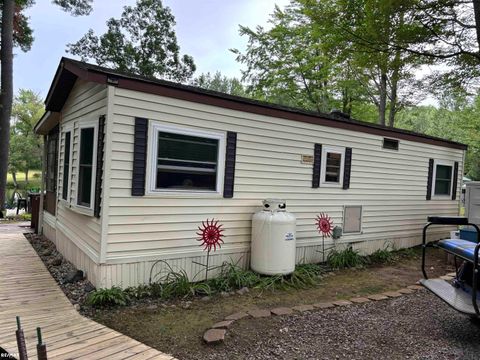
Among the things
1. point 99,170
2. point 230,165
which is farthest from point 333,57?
point 99,170

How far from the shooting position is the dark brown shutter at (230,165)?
207 inches

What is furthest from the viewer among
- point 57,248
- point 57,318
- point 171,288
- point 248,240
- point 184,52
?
Answer: point 184,52

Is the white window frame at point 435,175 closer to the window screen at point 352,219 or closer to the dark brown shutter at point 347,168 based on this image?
the window screen at point 352,219

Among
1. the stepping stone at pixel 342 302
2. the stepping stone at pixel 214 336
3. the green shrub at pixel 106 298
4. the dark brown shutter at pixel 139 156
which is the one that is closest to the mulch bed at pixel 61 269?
the green shrub at pixel 106 298

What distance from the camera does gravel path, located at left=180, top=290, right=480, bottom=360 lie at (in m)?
3.11

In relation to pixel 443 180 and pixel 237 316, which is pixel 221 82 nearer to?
pixel 443 180

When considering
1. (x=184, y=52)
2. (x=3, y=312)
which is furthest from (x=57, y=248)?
(x=184, y=52)

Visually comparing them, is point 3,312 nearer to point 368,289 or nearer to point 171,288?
point 171,288

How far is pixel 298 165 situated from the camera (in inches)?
246

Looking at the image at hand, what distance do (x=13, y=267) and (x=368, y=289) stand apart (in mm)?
5601

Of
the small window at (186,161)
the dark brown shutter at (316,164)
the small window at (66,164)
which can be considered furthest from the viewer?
the dark brown shutter at (316,164)

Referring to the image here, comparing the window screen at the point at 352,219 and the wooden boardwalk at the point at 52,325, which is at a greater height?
the window screen at the point at 352,219

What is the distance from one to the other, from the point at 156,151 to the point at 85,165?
1.40 meters

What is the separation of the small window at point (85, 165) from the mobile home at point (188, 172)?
0.06ft
